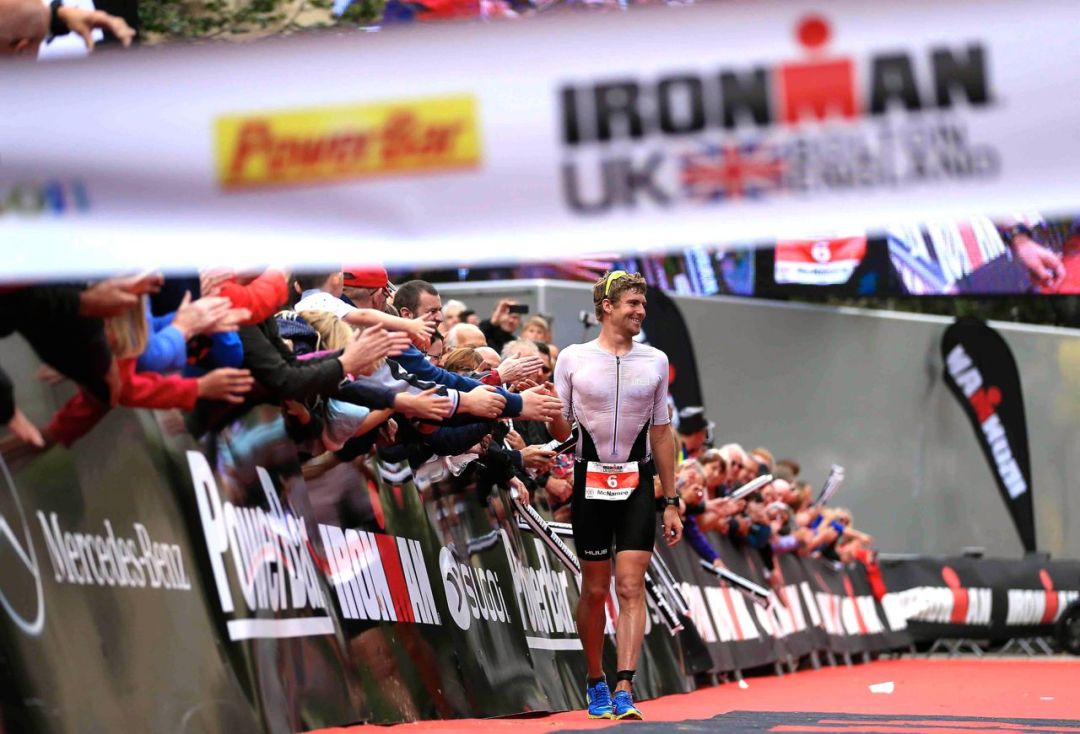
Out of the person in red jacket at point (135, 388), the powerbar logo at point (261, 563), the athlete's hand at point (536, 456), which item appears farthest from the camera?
the athlete's hand at point (536, 456)

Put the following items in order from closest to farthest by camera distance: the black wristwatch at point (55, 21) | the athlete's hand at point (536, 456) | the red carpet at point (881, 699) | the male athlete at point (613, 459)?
the black wristwatch at point (55, 21), the red carpet at point (881, 699), the male athlete at point (613, 459), the athlete's hand at point (536, 456)

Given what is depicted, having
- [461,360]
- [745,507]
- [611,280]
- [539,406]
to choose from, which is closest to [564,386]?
[539,406]

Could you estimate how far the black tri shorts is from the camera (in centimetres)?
914

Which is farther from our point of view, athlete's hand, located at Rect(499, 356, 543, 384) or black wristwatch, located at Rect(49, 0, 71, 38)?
athlete's hand, located at Rect(499, 356, 543, 384)

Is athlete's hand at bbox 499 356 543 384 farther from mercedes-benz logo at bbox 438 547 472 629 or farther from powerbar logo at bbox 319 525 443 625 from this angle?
powerbar logo at bbox 319 525 443 625

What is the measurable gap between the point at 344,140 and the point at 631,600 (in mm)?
4295

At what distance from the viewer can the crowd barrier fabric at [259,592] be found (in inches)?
220

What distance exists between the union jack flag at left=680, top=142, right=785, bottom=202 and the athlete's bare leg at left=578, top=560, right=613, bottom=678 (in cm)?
414

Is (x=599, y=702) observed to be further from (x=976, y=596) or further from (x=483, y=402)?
(x=976, y=596)

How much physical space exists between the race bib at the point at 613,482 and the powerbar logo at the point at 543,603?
951 millimetres

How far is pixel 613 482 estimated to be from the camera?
30.1 ft

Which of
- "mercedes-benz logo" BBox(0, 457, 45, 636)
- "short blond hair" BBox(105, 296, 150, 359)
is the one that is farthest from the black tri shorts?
"mercedes-benz logo" BBox(0, 457, 45, 636)

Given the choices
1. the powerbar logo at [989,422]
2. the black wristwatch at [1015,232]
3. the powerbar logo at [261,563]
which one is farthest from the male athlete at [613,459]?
the powerbar logo at [989,422]

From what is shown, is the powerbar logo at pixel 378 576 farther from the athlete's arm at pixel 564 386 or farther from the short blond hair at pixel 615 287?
the short blond hair at pixel 615 287
